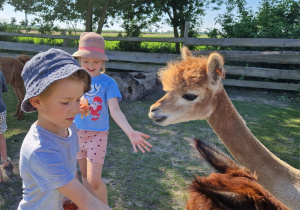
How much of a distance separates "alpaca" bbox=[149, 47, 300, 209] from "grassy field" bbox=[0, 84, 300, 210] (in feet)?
1.37

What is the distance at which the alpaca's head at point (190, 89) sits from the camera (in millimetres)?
2148

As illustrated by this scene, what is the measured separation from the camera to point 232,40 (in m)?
8.19

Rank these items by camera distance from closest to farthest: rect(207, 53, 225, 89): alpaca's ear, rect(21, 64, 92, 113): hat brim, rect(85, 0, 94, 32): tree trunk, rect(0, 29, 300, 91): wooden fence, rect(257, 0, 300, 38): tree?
1. rect(21, 64, 92, 113): hat brim
2. rect(207, 53, 225, 89): alpaca's ear
3. rect(0, 29, 300, 91): wooden fence
4. rect(257, 0, 300, 38): tree
5. rect(85, 0, 94, 32): tree trunk

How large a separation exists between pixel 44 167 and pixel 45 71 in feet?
1.44

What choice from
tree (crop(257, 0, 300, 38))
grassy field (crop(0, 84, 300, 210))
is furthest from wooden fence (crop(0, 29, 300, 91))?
grassy field (crop(0, 84, 300, 210))

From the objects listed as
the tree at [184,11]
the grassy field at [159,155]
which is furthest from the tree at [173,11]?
the grassy field at [159,155]

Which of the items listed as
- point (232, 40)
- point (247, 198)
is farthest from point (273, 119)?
point (247, 198)

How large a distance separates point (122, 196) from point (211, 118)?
4.99 ft

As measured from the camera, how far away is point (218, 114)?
2.15 m

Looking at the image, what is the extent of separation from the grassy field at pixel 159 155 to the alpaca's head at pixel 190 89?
0.47 metres

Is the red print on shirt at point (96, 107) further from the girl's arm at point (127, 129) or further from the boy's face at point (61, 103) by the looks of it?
the boy's face at point (61, 103)

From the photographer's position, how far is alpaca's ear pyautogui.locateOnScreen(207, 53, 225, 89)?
2.09 metres

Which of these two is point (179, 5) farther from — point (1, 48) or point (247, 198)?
point (247, 198)

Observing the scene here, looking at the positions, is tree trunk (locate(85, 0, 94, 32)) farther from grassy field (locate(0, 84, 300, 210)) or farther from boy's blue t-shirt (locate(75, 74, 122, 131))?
boy's blue t-shirt (locate(75, 74, 122, 131))
